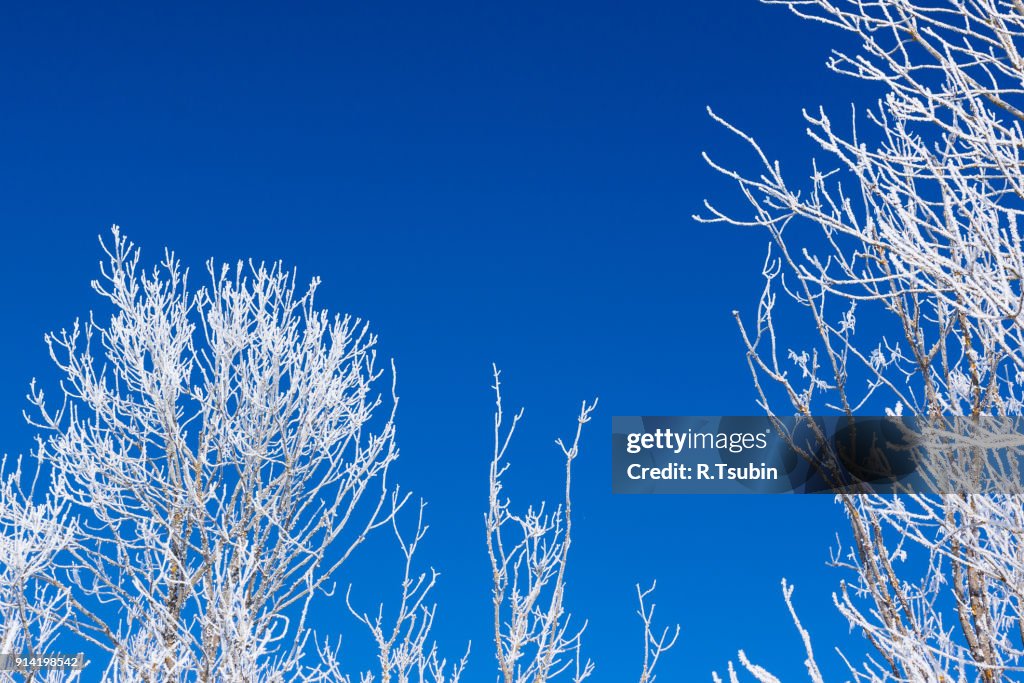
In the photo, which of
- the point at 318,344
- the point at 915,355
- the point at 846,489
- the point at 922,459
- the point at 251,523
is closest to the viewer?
the point at 922,459

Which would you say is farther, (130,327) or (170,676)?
(130,327)

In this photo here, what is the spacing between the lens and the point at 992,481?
2.64 meters

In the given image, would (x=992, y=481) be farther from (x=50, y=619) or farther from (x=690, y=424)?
(x=50, y=619)

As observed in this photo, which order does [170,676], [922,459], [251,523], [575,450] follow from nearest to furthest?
1. [922,459]
2. [575,450]
3. [170,676]
4. [251,523]

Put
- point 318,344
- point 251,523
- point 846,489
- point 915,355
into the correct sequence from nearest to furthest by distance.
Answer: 1. point 846,489
2. point 915,355
3. point 251,523
4. point 318,344

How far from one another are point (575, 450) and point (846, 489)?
1.80m

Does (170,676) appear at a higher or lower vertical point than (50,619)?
lower

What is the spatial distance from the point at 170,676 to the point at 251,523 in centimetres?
112

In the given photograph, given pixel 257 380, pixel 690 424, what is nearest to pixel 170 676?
A: pixel 257 380

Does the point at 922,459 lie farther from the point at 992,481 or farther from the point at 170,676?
the point at 170,676

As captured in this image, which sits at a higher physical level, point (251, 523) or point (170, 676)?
point (251, 523)

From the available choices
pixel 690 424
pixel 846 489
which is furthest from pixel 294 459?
pixel 846 489

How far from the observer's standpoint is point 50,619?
6.04 metres

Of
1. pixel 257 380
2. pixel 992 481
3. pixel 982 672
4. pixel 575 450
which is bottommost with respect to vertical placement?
pixel 982 672
